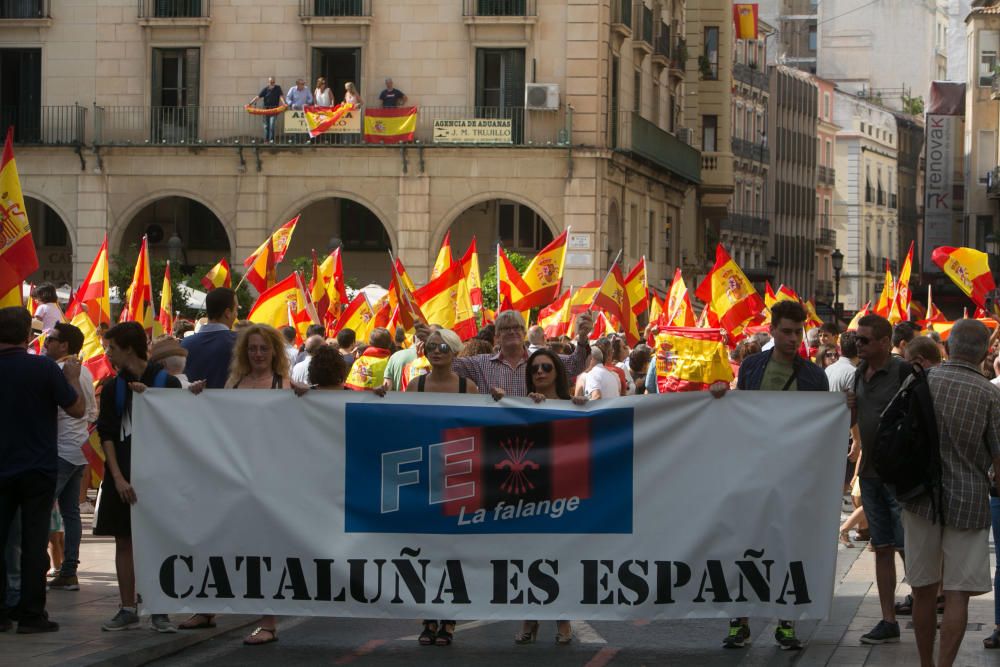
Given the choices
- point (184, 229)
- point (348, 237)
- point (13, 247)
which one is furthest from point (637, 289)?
point (13, 247)

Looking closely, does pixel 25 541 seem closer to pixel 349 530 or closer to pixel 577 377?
pixel 349 530

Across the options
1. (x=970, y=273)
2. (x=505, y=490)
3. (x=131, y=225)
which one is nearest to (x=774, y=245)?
(x=131, y=225)

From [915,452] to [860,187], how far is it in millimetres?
99059

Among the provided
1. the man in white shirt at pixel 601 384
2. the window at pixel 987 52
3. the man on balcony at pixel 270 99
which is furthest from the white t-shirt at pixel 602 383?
the window at pixel 987 52

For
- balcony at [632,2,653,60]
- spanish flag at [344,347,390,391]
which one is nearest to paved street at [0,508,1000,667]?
spanish flag at [344,347,390,391]

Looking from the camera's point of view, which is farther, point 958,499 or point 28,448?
point 28,448

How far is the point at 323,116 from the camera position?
4166 cm

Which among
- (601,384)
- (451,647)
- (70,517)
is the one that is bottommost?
(451,647)

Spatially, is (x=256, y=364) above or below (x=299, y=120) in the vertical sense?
below

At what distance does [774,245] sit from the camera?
92.4 m

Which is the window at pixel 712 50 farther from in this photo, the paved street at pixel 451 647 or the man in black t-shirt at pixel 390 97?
the paved street at pixel 451 647

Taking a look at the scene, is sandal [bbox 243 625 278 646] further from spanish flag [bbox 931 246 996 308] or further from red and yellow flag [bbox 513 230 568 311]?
spanish flag [bbox 931 246 996 308]

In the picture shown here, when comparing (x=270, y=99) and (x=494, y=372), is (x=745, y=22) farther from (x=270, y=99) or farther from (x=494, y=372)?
(x=494, y=372)

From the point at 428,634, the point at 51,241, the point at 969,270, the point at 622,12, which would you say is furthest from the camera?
the point at 51,241
